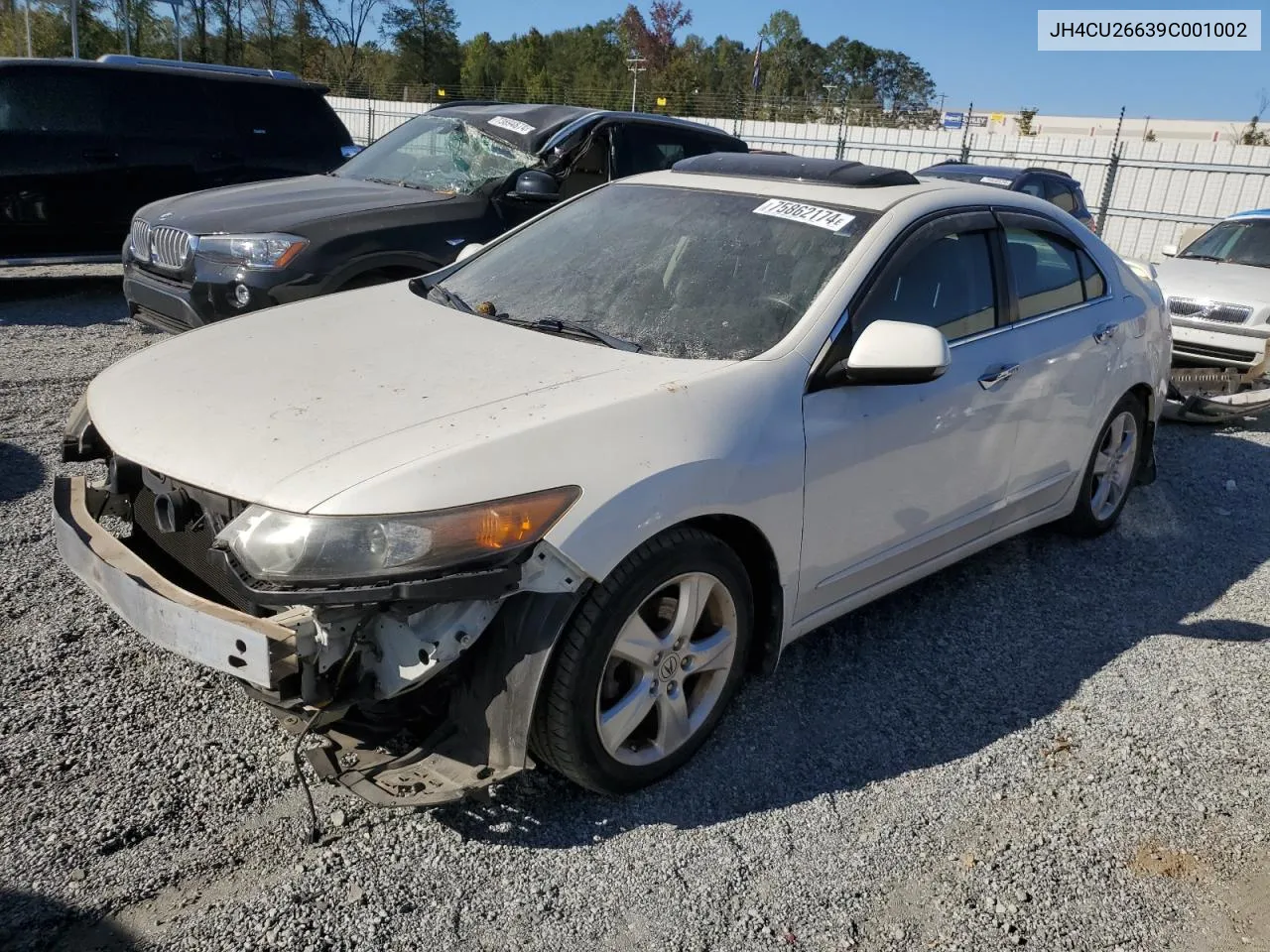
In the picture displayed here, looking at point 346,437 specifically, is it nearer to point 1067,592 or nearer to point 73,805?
point 73,805

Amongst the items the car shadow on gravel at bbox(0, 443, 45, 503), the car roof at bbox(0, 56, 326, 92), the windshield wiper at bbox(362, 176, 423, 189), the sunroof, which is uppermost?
the car roof at bbox(0, 56, 326, 92)

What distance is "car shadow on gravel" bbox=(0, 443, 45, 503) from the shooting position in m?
4.46

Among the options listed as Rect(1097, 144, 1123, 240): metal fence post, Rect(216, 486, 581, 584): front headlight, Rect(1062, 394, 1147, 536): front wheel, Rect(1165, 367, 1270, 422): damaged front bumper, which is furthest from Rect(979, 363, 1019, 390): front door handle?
Rect(1097, 144, 1123, 240): metal fence post

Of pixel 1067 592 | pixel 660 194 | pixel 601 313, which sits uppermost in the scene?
pixel 660 194

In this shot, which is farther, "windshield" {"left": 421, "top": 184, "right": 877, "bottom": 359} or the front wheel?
the front wheel

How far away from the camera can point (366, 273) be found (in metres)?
5.89

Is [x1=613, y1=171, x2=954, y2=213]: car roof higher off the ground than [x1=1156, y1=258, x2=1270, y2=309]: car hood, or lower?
higher

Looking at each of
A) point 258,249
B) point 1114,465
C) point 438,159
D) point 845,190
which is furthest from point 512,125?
point 1114,465

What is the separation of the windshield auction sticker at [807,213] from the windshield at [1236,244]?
772cm

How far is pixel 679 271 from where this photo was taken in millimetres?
3357

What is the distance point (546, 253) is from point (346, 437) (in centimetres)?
158

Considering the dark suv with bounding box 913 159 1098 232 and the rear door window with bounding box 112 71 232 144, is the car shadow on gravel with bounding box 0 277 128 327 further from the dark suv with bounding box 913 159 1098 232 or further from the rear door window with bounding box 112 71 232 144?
the dark suv with bounding box 913 159 1098 232

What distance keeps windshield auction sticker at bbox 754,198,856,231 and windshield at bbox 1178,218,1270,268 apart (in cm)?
772

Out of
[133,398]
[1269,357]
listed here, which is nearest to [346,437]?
[133,398]
